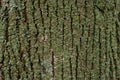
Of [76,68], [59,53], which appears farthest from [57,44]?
[76,68]

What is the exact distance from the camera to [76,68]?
1103 millimetres

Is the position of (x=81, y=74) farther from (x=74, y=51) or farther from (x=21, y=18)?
(x=21, y=18)

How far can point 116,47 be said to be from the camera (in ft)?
3.69

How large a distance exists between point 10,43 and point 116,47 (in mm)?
515

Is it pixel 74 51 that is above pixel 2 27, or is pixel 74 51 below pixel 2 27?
below

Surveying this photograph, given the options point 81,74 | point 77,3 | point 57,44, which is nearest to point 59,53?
point 57,44

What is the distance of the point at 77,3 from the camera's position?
109 centimetres

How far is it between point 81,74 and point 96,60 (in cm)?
10

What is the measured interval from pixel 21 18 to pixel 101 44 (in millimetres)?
406

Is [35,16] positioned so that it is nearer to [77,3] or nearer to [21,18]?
[21,18]

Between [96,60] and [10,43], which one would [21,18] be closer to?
[10,43]

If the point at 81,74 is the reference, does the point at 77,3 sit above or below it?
above

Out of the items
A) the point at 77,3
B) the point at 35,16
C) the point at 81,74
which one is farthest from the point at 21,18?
the point at 81,74

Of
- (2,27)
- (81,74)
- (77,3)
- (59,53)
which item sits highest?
(77,3)
